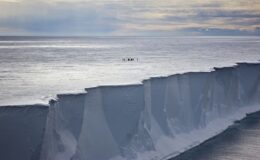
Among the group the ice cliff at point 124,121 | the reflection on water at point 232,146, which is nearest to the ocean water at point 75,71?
the ice cliff at point 124,121

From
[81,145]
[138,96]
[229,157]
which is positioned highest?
[138,96]

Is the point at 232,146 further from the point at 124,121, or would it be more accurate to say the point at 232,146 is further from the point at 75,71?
the point at 75,71

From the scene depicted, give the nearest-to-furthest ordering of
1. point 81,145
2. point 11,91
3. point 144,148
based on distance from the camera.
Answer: point 81,145 < point 144,148 < point 11,91

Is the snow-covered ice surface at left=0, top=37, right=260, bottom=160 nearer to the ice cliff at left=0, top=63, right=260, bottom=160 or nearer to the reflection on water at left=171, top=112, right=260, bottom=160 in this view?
the ice cliff at left=0, top=63, right=260, bottom=160

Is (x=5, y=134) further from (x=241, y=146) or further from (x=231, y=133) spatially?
(x=231, y=133)

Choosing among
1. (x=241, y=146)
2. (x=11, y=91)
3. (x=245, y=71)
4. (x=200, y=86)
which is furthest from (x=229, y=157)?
(x=11, y=91)

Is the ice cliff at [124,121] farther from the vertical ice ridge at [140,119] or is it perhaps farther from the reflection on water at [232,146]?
the reflection on water at [232,146]
